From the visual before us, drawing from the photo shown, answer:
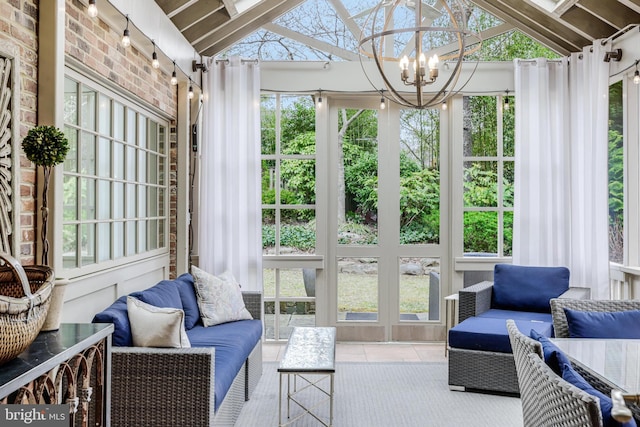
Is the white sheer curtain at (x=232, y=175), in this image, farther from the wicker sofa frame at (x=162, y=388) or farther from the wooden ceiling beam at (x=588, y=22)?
the wooden ceiling beam at (x=588, y=22)

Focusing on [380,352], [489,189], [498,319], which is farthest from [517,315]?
[489,189]

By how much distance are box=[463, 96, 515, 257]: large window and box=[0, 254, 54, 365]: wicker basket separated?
4.38m

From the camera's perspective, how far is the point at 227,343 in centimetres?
367

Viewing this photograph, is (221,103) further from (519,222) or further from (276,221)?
(519,222)

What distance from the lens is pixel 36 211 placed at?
2.64 meters

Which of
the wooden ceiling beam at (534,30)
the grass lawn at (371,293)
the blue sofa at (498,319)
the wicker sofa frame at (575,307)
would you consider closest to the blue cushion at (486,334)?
the blue sofa at (498,319)

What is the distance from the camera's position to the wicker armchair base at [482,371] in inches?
159

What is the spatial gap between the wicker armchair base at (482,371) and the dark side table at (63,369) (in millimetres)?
2662

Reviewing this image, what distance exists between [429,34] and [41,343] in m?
4.79

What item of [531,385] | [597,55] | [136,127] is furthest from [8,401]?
[597,55]

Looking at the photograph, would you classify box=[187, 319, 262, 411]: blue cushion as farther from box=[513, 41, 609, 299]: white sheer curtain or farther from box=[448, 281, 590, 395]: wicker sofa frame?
box=[513, 41, 609, 299]: white sheer curtain

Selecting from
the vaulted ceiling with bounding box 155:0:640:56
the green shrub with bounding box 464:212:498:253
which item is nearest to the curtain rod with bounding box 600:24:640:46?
the vaulted ceiling with bounding box 155:0:640:56

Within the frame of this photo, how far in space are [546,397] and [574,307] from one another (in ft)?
5.31

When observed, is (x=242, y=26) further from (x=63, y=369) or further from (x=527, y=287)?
(x=63, y=369)
